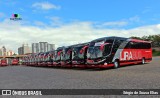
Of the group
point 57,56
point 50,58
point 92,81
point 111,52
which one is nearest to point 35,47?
point 50,58

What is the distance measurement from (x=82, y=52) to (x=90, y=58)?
13.3ft

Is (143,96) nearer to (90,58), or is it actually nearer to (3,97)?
(3,97)

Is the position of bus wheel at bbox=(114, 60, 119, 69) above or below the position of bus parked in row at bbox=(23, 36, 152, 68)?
below

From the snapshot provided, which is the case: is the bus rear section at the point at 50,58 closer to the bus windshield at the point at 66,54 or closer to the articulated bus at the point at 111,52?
the bus windshield at the point at 66,54

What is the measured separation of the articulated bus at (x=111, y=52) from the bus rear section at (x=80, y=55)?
282 centimetres

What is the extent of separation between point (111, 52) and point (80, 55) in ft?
17.8

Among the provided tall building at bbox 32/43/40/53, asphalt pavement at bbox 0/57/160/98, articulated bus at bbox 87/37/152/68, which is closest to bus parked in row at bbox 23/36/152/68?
articulated bus at bbox 87/37/152/68

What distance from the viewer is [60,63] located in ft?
131

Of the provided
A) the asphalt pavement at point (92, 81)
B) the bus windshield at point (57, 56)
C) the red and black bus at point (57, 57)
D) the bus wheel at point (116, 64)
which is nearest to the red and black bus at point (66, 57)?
the red and black bus at point (57, 57)

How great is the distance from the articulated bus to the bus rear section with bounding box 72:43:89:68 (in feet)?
9.27

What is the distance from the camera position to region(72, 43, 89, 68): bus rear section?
31.3 metres

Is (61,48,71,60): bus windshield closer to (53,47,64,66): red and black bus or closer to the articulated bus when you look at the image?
(53,47,64,66): red and black bus

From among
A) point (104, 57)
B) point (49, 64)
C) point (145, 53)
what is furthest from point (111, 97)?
point (49, 64)

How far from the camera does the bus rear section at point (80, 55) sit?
103 feet
